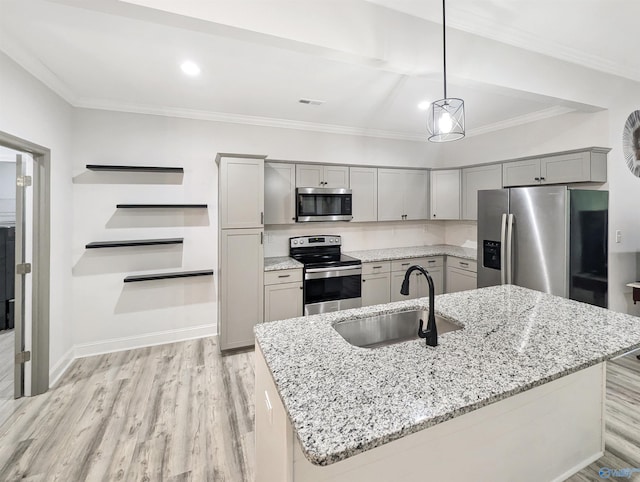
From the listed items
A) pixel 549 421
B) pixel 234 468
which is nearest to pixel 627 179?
pixel 549 421

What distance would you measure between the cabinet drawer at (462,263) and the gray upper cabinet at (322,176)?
73.2 inches

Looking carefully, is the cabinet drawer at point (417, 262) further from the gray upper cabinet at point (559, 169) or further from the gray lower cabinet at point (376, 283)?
the gray upper cabinet at point (559, 169)

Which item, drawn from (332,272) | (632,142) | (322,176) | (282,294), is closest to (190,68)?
(322,176)

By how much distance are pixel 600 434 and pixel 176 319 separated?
150 inches

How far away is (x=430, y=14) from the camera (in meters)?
1.95

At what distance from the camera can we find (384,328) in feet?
5.82

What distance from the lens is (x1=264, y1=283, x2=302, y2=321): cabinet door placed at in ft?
11.4

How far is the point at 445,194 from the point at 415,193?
46cm

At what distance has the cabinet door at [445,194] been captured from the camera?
14.9 feet

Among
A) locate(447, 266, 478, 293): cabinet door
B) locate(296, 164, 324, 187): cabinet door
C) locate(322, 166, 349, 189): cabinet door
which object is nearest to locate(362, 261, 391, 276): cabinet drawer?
locate(447, 266, 478, 293): cabinet door

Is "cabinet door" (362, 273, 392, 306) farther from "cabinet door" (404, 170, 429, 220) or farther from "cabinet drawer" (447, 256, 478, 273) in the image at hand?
"cabinet door" (404, 170, 429, 220)

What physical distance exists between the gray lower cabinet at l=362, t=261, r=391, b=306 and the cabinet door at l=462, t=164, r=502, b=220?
1473 mm

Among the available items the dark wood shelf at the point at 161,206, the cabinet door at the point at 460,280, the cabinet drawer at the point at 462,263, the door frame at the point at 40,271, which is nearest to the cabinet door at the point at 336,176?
the dark wood shelf at the point at 161,206

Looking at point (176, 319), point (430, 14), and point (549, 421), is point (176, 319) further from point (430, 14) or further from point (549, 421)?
point (430, 14)
